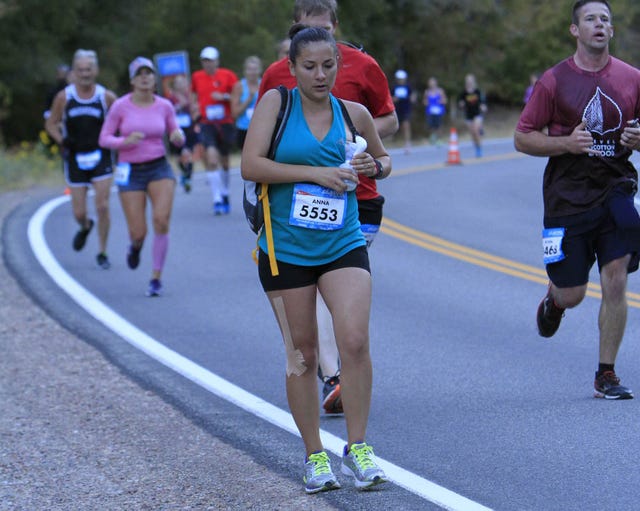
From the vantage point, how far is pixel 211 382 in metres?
8.31

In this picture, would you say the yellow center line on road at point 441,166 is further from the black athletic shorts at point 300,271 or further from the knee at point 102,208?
the black athletic shorts at point 300,271

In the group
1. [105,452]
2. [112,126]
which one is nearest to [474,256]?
[112,126]

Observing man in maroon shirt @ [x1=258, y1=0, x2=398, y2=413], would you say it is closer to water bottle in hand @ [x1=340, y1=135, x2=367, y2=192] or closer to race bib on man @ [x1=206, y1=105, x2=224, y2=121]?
water bottle in hand @ [x1=340, y1=135, x2=367, y2=192]

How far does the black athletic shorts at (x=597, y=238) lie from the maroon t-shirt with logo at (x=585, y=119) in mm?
56

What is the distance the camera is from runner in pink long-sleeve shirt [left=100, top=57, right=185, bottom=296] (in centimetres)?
1180

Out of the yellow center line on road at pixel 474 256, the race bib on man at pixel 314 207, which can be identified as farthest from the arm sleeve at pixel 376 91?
the yellow center line on road at pixel 474 256

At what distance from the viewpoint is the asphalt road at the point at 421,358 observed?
5988 millimetres

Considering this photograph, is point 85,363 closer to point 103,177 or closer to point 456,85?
point 103,177

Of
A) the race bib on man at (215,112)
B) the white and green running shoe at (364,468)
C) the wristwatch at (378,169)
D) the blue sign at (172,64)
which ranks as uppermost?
the wristwatch at (378,169)

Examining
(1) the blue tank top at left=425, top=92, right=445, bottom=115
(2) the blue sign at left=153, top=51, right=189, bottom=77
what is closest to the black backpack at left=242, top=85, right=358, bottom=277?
(2) the blue sign at left=153, top=51, right=189, bottom=77

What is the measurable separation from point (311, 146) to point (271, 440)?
1.69 m

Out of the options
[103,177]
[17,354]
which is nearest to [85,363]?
[17,354]

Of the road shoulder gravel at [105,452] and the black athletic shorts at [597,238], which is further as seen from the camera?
the black athletic shorts at [597,238]

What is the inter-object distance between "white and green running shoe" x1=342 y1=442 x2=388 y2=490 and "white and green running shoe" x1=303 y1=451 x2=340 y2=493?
0.10m
